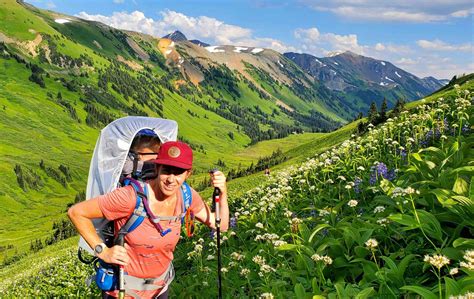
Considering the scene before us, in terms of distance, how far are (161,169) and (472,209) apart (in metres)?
4.38

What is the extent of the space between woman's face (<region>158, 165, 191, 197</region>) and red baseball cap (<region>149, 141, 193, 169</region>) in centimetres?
12

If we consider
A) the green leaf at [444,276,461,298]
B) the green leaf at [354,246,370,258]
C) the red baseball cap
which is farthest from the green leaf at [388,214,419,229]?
the red baseball cap

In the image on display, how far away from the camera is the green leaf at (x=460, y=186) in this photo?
248 inches

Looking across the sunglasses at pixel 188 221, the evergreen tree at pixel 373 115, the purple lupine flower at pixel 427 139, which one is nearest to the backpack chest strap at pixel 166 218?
the sunglasses at pixel 188 221

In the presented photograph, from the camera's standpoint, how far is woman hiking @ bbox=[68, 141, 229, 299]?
5.83 m

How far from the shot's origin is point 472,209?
224 inches

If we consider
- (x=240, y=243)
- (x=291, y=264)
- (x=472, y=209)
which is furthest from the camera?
(x=240, y=243)

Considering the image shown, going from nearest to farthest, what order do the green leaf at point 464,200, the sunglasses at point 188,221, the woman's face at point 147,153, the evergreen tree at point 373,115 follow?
the green leaf at point 464,200, the sunglasses at point 188,221, the woman's face at point 147,153, the evergreen tree at point 373,115

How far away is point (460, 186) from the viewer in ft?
20.9

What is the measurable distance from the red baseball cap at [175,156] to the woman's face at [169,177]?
0.12 metres

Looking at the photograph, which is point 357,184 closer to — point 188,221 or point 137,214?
point 188,221

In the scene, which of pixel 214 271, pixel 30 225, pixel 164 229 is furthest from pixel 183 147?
pixel 30 225

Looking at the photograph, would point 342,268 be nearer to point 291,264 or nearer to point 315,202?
point 291,264

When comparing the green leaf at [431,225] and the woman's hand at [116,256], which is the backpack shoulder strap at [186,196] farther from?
the green leaf at [431,225]
